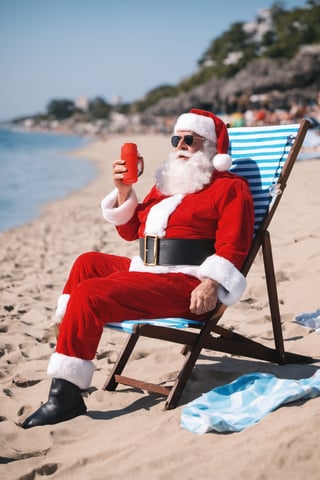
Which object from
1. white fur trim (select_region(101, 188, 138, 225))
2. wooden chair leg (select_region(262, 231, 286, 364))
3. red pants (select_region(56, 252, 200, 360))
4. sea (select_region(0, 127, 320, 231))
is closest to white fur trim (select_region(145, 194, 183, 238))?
white fur trim (select_region(101, 188, 138, 225))

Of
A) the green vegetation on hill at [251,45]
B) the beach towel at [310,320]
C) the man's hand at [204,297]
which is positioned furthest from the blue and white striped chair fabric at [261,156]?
the green vegetation on hill at [251,45]

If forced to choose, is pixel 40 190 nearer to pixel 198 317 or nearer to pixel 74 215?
pixel 74 215

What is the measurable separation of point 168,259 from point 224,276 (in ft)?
1.25

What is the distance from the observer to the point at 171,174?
11.9ft

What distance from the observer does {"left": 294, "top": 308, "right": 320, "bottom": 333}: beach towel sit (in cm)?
403

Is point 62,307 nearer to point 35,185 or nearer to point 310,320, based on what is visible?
point 310,320

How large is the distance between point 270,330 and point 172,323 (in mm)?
1328

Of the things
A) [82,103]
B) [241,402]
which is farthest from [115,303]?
[82,103]

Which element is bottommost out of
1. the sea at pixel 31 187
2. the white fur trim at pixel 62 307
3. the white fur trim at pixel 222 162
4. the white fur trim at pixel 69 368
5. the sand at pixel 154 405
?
the sea at pixel 31 187

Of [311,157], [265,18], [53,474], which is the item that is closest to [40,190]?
[311,157]

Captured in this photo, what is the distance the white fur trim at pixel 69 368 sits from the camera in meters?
3.03

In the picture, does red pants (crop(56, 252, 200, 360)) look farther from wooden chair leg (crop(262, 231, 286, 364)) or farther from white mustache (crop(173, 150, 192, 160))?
white mustache (crop(173, 150, 192, 160))

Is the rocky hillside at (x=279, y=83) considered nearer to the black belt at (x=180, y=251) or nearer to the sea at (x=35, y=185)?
the sea at (x=35, y=185)

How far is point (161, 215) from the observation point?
352 centimetres
